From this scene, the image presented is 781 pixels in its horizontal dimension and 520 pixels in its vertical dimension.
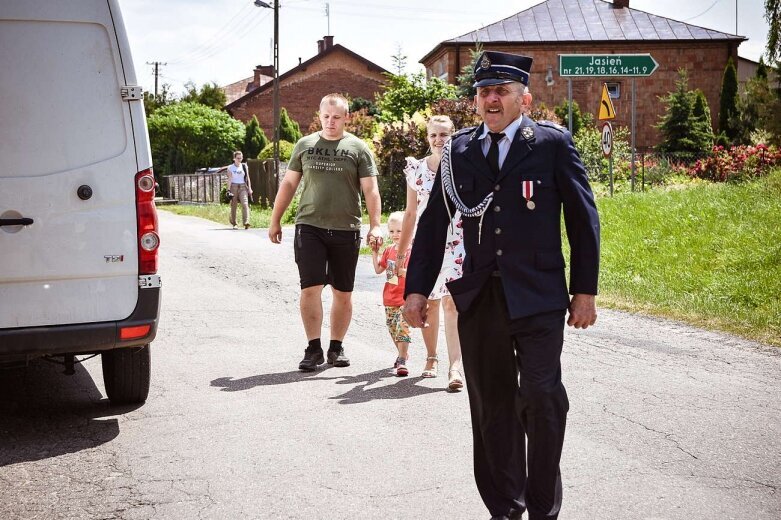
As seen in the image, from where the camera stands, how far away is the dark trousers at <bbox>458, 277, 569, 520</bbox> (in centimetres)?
352

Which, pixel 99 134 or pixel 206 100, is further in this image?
pixel 206 100

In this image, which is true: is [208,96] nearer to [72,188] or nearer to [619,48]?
[619,48]

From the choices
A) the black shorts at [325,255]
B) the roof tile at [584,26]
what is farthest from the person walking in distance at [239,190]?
the roof tile at [584,26]

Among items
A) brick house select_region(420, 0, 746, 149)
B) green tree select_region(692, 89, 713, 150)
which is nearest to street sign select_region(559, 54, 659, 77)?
green tree select_region(692, 89, 713, 150)

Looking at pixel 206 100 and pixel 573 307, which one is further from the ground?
pixel 206 100

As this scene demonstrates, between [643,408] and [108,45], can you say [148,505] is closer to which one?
[108,45]

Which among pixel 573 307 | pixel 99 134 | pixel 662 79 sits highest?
pixel 662 79

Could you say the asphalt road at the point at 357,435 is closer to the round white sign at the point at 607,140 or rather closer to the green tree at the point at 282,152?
the round white sign at the point at 607,140

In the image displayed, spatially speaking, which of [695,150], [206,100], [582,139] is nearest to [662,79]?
[695,150]

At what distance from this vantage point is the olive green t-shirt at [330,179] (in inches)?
277

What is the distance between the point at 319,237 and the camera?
7090mm

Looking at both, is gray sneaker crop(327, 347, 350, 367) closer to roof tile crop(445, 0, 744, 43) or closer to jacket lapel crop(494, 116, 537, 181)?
jacket lapel crop(494, 116, 537, 181)

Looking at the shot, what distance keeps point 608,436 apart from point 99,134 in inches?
128

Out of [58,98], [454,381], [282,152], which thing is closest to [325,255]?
[454,381]
